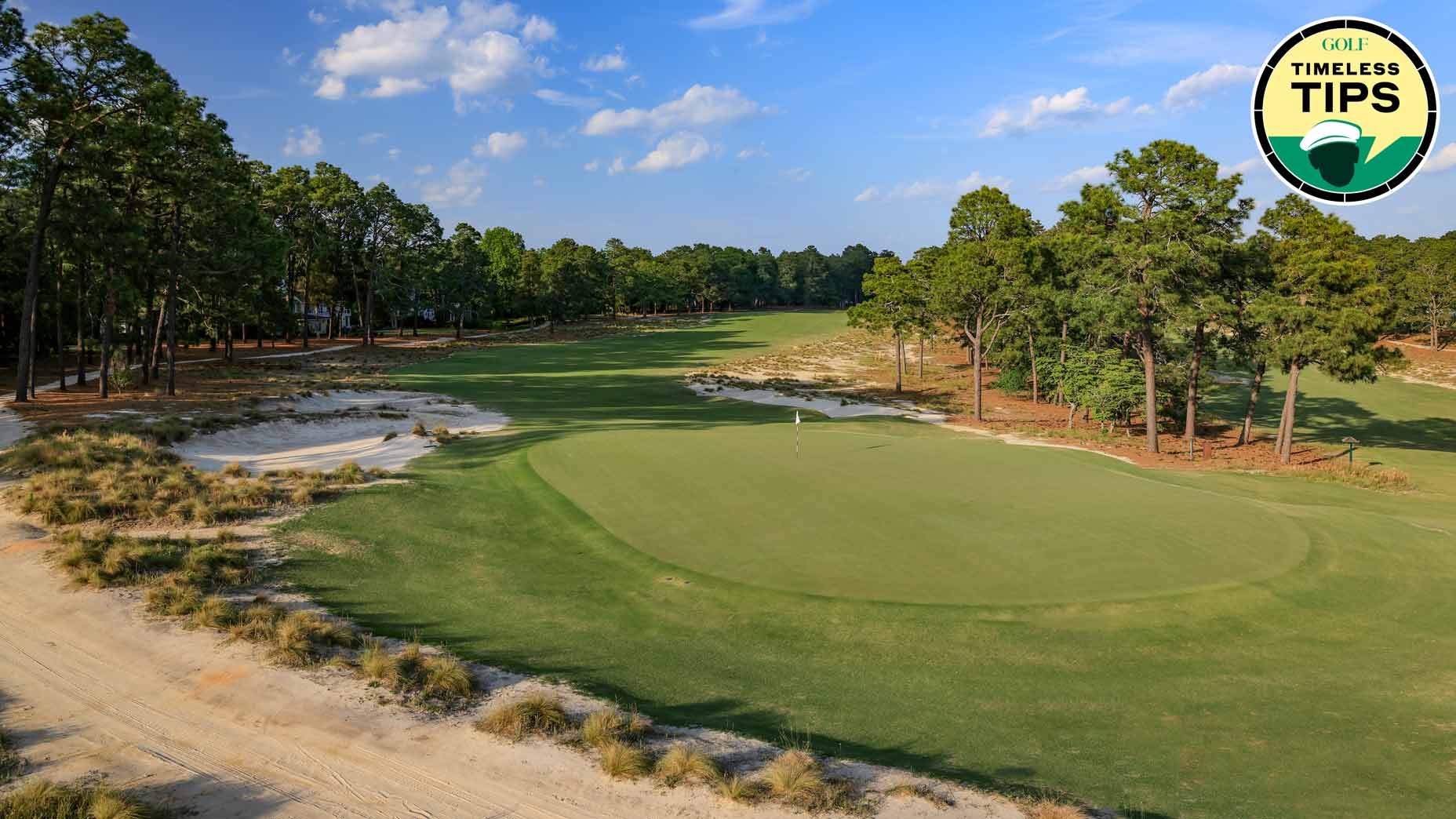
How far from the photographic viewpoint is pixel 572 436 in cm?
2558

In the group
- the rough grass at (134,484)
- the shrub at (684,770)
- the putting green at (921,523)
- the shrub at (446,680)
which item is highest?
the rough grass at (134,484)

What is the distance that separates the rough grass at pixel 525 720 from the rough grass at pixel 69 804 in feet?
9.02

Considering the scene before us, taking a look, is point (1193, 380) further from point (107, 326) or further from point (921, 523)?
point (107, 326)

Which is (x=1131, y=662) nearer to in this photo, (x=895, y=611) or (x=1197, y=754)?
(x=1197, y=754)

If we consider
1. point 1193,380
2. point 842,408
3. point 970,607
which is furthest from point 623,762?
point 842,408

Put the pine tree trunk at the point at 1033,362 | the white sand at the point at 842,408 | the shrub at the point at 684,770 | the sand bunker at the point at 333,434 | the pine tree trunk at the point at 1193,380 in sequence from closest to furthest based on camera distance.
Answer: the shrub at the point at 684,770, the sand bunker at the point at 333,434, the pine tree trunk at the point at 1193,380, the white sand at the point at 842,408, the pine tree trunk at the point at 1033,362

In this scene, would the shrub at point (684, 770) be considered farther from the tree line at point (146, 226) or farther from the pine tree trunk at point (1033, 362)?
the pine tree trunk at point (1033, 362)

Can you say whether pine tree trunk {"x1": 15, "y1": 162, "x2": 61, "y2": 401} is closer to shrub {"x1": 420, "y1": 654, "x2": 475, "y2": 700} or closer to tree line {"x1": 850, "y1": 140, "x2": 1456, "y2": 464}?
shrub {"x1": 420, "y1": 654, "x2": 475, "y2": 700}

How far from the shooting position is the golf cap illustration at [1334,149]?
1739cm

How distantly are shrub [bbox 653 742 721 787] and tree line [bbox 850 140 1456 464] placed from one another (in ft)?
93.1

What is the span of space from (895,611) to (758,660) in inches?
96.9

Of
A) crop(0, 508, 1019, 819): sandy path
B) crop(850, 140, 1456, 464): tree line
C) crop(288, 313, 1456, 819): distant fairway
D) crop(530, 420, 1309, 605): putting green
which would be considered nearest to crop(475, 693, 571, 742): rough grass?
crop(0, 508, 1019, 819): sandy path

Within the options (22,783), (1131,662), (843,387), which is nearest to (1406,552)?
(1131,662)

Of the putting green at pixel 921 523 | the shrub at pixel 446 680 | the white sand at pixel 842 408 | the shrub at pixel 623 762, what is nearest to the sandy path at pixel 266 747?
the shrub at pixel 623 762
